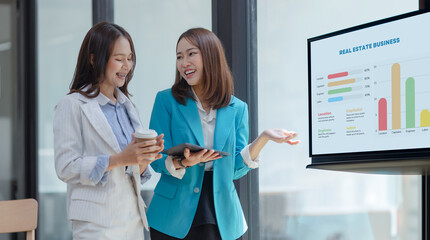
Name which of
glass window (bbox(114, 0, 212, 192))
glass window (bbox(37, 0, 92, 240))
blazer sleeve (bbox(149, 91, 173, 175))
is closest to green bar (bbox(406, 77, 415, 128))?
blazer sleeve (bbox(149, 91, 173, 175))

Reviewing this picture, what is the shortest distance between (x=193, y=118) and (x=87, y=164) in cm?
46

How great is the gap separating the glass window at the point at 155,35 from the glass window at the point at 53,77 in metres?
0.97

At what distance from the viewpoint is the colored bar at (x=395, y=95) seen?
174 cm

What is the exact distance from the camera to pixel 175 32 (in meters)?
3.23

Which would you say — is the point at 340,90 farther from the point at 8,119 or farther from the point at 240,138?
the point at 8,119

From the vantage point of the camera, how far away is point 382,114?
1.78 meters

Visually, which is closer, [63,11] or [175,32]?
[175,32]

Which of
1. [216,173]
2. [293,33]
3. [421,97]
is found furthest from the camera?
[293,33]

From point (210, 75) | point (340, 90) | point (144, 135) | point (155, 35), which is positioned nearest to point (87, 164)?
point (144, 135)

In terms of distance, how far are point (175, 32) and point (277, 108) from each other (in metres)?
0.98

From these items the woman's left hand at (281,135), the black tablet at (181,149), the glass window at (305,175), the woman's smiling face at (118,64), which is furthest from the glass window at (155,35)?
the black tablet at (181,149)

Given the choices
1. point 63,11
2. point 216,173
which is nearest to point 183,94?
point 216,173

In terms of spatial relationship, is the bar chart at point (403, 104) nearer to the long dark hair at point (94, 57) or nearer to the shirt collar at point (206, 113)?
the shirt collar at point (206, 113)

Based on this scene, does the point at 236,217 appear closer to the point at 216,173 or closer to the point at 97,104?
the point at 216,173
